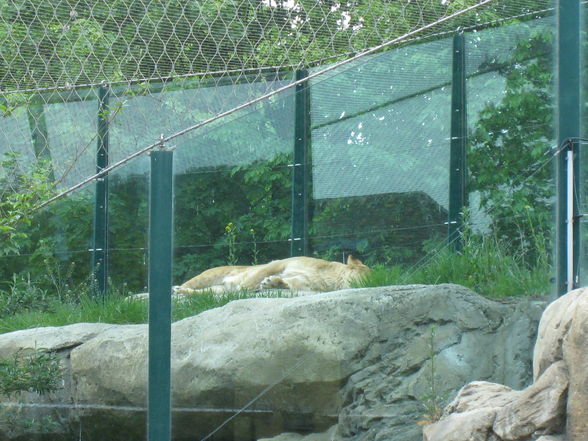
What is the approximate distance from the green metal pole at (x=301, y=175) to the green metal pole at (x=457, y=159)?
96 cm

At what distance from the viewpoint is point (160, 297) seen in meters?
3.48

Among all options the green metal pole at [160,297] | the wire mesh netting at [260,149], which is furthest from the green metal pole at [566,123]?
the green metal pole at [160,297]

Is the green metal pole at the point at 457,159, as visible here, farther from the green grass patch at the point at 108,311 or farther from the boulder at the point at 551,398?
the boulder at the point at 551,398

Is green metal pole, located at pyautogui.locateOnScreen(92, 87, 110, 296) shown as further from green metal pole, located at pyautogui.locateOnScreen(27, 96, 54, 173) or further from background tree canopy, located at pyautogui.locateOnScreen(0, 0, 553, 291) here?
green metal pole, located at pyautogui.locateOnScreen(27, 96, 54, 173)

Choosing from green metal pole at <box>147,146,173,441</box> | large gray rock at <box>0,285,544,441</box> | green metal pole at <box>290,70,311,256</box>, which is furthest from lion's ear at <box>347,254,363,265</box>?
green metal pole at <box>147,146,173,441</box>

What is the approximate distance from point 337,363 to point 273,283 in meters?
1.43

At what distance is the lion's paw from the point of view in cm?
590

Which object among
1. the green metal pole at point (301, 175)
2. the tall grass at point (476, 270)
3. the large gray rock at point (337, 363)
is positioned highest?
the green metal pole at point (301, 175)

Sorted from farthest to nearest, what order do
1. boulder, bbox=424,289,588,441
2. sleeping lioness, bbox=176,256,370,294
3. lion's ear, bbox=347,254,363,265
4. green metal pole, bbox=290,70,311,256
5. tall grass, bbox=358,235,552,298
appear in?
1. green metal pole, bbox=290,70,311,256
2. lion's ear, bbox=347,254,363,265
3. sleeping lioness, bbox=176,256,370,294
4. tall grass, bbox=358,235,552,298
5. boulder, bbox=424,289,588,441

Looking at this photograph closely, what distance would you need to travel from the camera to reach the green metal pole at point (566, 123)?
3.84m

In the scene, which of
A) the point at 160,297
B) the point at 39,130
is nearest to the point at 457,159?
the point at 39,130

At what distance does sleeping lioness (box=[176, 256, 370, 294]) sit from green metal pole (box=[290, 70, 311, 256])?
5.7 inches

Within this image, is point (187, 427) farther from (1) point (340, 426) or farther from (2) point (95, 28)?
(2) point (95, 28)

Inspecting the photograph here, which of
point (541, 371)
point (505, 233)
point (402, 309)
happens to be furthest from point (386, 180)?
point (541, 371)
